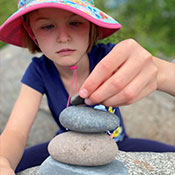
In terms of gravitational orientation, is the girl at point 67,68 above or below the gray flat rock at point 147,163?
above

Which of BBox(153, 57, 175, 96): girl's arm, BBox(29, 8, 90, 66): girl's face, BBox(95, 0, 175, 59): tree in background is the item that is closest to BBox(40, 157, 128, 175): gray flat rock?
BBox(153, 57, 175, 96): girl's arm

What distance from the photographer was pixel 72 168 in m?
1.54

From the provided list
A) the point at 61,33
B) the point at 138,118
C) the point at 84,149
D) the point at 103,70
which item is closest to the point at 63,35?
the point at 61,33

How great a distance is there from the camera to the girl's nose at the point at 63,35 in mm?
1871

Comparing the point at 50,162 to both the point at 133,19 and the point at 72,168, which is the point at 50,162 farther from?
the point at 133,19

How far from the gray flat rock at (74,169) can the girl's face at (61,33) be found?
73 cm

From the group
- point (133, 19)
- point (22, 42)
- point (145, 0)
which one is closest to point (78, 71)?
point (22, 42)

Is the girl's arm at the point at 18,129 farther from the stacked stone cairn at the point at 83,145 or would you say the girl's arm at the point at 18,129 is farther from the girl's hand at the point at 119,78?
the girl's hand at the point at 119,78

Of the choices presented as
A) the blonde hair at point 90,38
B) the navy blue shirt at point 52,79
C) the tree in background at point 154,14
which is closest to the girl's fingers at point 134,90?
the blonde hair at point 90,38

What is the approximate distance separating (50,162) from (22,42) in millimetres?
1325

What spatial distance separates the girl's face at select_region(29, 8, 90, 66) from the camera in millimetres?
1891

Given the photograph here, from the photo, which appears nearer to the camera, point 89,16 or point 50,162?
point 50,162

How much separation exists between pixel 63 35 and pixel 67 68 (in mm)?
591

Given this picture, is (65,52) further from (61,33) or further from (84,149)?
(84,149)
